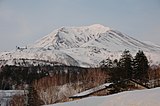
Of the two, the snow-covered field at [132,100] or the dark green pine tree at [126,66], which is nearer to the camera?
the snow-covered field at [132,100]

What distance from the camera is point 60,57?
17338 centimetres

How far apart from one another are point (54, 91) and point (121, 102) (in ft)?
124

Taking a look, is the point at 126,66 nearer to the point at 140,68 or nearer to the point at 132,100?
the point at 140,68

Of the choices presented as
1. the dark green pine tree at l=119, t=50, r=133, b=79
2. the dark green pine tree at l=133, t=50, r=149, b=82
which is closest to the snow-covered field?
the dark green pine tree at l=119, t=50, r=133, b=79

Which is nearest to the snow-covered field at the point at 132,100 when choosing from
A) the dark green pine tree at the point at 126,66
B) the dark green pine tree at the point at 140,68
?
the dark green pine tree at the point at 126,66

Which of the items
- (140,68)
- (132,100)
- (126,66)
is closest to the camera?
(132,100)

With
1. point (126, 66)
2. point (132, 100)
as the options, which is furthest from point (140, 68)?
point (132, 100)

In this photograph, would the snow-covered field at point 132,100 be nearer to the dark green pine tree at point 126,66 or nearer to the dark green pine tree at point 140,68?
the dark green pine tree at point 126,66

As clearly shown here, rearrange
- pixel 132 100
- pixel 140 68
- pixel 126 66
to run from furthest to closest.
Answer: pixel 140 68 → pixel 126 66 → pixel 132 100

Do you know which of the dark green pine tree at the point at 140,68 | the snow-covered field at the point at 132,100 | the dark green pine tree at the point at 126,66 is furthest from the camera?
the dark green pine tree at the point at 140,68

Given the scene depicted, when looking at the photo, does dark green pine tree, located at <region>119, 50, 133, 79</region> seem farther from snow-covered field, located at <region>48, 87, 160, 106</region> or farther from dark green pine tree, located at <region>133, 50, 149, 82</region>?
snow-covered field, located at <region>48, 87, 160, 106</region>

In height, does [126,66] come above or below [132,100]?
above

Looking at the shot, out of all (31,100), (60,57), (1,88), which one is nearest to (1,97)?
(1,88)

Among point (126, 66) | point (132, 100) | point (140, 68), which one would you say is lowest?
point (132, 100)
